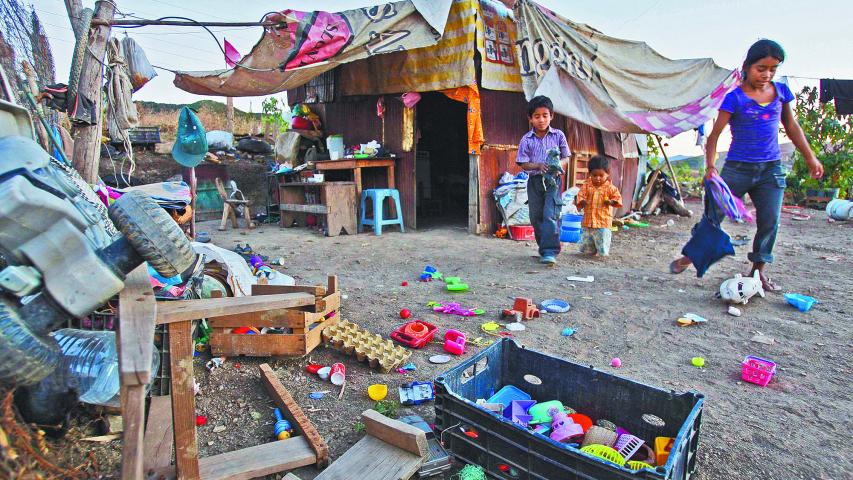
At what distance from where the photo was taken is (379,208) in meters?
7.39

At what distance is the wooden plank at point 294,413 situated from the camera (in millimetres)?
1819

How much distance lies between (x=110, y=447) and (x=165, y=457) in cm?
35

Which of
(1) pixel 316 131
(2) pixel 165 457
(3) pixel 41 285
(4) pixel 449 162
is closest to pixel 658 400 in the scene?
(2) pixel 165 457

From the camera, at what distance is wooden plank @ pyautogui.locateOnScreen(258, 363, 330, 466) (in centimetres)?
182

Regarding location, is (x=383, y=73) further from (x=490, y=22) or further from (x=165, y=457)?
(x=165, y=457)

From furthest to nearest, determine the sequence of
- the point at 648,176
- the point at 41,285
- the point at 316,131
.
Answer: the point at 648,176
the point at 316,131
the point at 41,285

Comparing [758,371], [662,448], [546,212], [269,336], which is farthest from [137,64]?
[758,371]

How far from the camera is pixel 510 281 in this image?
4.49 metres

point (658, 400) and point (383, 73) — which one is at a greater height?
point (383, 73)

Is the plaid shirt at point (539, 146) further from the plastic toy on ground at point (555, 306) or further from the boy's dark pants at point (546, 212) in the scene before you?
the plastic toy on ground at point (555, 306)

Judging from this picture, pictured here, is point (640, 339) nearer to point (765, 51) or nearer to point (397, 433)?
point (397, 433)

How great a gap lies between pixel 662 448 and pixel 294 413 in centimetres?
153

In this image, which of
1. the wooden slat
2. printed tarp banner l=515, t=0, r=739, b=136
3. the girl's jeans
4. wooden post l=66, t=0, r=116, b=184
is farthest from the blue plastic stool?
the girl's jeans

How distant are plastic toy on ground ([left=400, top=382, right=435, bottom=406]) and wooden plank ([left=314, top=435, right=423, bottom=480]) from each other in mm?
414
